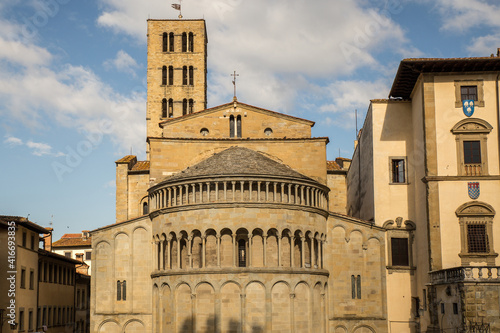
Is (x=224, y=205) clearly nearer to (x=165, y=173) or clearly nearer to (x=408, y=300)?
(x=165, y=173)

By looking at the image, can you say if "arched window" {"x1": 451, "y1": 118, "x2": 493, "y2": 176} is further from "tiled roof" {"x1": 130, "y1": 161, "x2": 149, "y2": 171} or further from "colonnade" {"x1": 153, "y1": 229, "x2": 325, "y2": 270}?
"tiled roof" {"x1": 130, "y1": 161, "x2": 149, "y2": 171}

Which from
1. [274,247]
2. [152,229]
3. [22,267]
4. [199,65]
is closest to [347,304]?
[274,247]

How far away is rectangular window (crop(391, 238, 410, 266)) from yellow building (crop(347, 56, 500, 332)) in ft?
0.22

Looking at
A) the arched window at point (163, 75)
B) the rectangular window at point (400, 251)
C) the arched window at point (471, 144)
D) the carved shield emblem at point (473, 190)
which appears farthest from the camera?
the arched window at point (163, 75)

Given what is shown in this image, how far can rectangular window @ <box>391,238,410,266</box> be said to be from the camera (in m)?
41.9

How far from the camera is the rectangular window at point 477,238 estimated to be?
3678 centimetres

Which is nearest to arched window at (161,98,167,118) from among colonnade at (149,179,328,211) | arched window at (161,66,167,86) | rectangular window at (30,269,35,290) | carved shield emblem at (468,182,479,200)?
arched window at (161,66,167,86)

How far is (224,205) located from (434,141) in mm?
13588

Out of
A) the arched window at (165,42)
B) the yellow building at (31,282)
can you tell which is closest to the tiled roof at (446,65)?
the yellow building at (31,282)

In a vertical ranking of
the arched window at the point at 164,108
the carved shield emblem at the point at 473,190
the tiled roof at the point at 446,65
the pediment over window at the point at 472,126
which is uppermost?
the arched window at the point at 164,108

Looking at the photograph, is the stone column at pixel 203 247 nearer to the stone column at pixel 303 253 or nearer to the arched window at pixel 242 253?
the arched window at pixel 242 253

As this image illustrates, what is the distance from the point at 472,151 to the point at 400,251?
337 inches

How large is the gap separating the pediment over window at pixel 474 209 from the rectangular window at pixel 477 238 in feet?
2.44

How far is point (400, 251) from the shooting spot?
42.0 m
